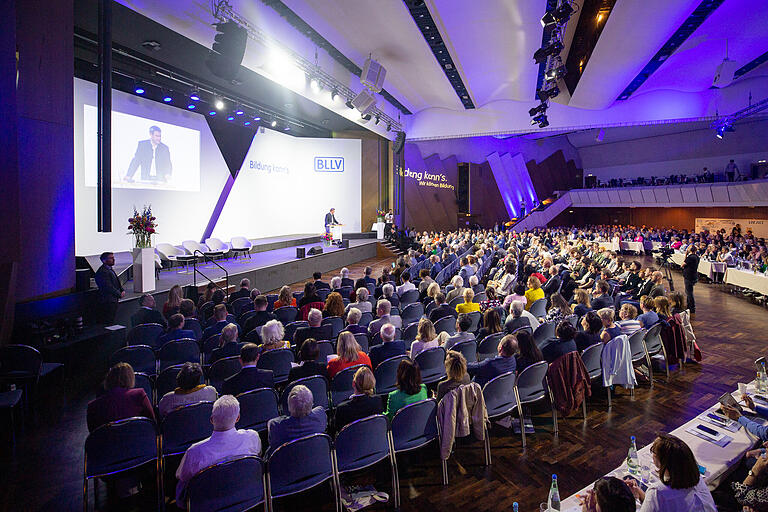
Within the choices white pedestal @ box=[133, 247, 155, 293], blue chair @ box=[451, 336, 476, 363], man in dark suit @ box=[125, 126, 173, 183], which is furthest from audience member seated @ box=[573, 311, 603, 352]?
man in dark suit @ box=[125, 126, 173, 183]

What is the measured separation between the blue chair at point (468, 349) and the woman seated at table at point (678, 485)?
238 centimetres

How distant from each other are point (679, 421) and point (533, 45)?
888 cm

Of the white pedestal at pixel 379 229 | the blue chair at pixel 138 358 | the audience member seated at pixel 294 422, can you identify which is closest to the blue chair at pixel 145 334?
the blue chair at pixel 138 358

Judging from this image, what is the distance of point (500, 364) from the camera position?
3684mm

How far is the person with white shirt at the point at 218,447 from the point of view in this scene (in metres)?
2.48

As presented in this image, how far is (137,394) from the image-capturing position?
10.0 feet

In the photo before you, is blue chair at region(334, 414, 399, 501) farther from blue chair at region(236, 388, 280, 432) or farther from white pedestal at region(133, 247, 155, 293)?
white pedestal at region(133, 247, 155, 293)

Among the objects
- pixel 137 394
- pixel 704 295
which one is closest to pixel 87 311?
pixel 137 394

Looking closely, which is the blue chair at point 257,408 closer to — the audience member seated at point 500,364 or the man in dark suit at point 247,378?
the man in dark suit at point 247,378

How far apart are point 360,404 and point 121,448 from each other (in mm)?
1570

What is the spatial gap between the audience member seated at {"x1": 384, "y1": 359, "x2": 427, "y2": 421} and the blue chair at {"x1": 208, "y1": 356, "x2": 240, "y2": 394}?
1633 mm

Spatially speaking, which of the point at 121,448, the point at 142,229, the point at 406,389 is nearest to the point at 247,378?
the point at 121,448

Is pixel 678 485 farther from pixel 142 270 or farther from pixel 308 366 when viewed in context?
pixel 142 270

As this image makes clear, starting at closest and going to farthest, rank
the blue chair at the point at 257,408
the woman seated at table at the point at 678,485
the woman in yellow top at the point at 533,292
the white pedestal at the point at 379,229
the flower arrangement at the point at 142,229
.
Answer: the woman seated at table at the point at 678,485, the blue chair at the point at 257,408, the woman in yellow top at the point at 533,292, the flower arrangement at the point at 142,229, the white pedestal at the point at 379,229
